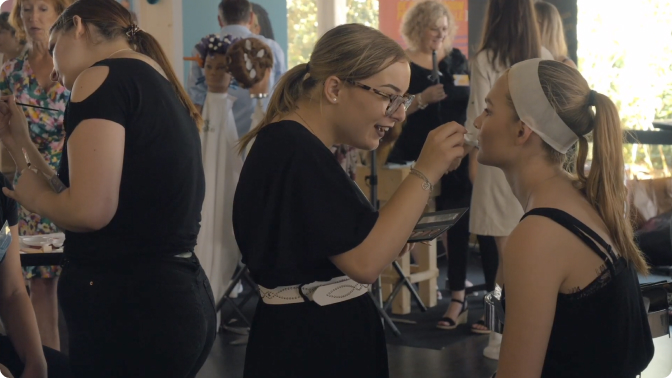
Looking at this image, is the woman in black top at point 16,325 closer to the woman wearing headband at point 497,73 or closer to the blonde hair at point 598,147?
the blonde hair at point 598,147

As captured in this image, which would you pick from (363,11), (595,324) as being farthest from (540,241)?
(363,11)

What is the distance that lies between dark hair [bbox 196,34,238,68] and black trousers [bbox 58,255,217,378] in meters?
2.79

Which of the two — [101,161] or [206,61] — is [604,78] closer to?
[206,61]

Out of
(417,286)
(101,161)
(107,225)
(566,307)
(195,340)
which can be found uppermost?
(101,161)

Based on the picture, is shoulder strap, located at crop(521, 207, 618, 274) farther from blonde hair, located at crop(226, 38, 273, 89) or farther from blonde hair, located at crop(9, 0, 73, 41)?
blonde hair, located at crop(226, 38, 273, 89)

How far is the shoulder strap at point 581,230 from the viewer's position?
1405 mm

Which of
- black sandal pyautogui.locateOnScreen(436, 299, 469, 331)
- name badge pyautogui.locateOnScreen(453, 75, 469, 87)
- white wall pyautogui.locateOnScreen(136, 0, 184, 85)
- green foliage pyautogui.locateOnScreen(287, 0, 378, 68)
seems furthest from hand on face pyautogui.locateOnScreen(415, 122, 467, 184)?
green foliage pyautogui.locateOnScreen(287, 0, 378, 68)

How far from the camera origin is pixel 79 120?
1.47 m

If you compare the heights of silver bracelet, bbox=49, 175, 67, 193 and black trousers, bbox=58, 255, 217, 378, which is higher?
silver bracelet, bbox=49, 175, 67, 193

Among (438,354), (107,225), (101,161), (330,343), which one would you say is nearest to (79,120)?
(101,161)

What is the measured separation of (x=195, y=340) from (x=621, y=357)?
839mm

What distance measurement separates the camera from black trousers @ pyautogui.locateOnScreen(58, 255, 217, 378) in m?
1.51

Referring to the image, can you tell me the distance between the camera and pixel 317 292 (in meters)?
1.40

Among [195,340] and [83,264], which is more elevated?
[83,264]
